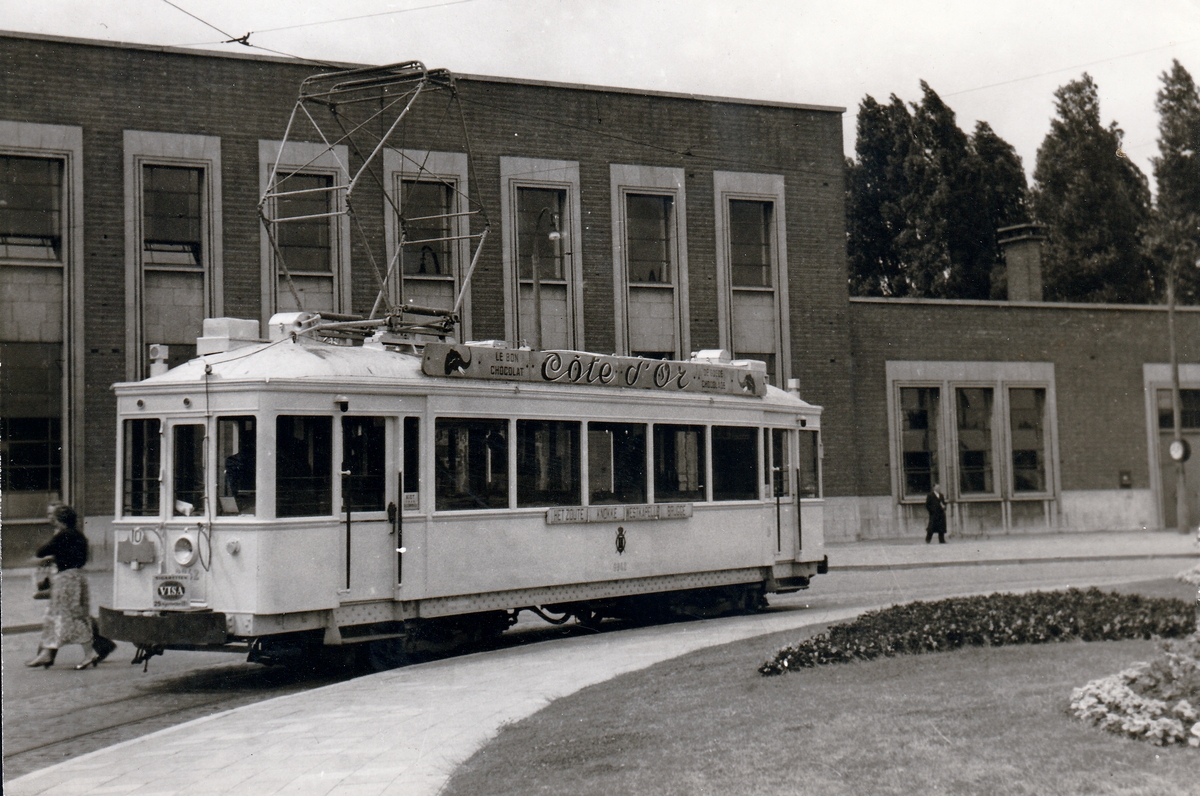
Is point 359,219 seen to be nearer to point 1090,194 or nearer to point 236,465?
point 236,465

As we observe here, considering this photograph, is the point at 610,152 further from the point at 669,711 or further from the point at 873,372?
the point at 669,711

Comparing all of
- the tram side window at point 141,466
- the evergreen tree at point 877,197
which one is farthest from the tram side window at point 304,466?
the evergreen tree at point 877,197

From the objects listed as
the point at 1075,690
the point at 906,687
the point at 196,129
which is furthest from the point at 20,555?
the point at 1075,690

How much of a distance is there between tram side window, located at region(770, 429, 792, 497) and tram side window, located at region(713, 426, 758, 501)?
36 cm

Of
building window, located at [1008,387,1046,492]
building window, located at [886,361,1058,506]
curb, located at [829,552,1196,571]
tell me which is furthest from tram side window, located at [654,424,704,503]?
building window, located at [1008,387,1046,492]

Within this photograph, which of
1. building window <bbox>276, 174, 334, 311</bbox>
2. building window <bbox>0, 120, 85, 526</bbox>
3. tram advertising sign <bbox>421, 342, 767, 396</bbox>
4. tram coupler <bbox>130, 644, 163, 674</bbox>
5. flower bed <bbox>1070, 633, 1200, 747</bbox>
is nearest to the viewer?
flower bed <bbox>1070, 633, 1200, 747</bbox>

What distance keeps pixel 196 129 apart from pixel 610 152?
28.3ft

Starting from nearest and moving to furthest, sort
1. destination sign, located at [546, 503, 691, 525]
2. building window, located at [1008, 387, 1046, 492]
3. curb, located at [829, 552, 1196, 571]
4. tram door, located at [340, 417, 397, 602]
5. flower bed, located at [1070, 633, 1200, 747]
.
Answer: flower bed, located at [1070, 633, 1200, 747] < tram door, located at [340, 417, 397, 602] < destination sign, located at [546, 503, 691, 525] < curb, located at [829, 552, 1196, 571] < building window, located at [1008, 387, 1046, 492]

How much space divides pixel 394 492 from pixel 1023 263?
23.4m

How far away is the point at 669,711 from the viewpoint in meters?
7.88

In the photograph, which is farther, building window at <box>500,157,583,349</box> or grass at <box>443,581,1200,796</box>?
building window at <box>500,157,583,349</box>

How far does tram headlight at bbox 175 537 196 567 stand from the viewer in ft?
35.2

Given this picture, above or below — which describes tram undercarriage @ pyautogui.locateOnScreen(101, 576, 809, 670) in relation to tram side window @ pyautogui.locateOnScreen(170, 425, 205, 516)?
below

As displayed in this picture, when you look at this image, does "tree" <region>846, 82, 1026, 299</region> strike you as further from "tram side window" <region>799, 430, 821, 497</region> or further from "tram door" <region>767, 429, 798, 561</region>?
"tram door" <region>767, 429, 798, 561</region>
